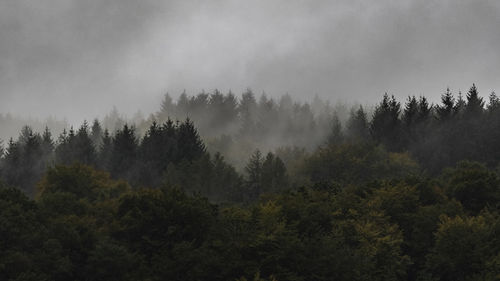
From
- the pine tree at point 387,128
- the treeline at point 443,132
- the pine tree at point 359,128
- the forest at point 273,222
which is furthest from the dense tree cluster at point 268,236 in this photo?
the pine tree at point 359,128

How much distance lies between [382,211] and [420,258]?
5.95 metres

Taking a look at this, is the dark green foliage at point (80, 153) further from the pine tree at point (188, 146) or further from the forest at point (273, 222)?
the pine tree at point (188, 146)

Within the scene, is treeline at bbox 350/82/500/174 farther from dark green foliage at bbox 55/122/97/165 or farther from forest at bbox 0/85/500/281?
dark green foliage at bbox 55/122/97/165

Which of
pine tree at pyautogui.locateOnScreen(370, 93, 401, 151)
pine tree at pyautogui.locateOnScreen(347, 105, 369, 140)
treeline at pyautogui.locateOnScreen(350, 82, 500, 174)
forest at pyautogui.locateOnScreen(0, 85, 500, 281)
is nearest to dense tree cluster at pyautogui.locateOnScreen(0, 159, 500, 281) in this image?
forest at pyautogui.locateOnScreen(0, 85, 500, 281)

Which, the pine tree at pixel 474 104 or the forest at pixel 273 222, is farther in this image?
the pine tree at pixel 474 104

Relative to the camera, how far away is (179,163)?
99188 millimetres

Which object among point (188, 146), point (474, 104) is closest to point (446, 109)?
point (474, 104)

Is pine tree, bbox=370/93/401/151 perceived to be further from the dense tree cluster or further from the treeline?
the dense tree cluster

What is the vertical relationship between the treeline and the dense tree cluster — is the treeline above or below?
above

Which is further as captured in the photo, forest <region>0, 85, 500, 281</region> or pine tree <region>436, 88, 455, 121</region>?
pine tree <region>436, 88, 455, 121</region>

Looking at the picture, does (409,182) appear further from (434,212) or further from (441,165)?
(441,165)

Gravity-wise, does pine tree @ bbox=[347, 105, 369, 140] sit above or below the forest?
above

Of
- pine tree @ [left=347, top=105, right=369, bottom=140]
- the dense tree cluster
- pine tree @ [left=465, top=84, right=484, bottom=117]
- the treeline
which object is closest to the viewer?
the dense tree cluster

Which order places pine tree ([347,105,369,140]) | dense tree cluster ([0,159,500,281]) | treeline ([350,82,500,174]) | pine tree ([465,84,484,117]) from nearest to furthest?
dense tree cluster ([0,159,500,281]), treeline ([350,82,500,174]), pine tree ([465,84,484,117]), pine tree ([347,105,369,140])
